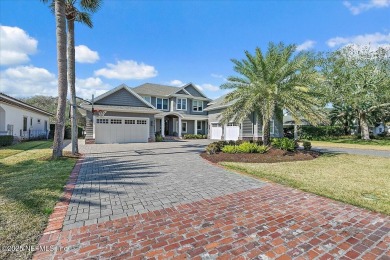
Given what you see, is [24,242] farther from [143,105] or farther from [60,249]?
[143,105]

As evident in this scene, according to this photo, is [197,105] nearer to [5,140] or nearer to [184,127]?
[184,127]

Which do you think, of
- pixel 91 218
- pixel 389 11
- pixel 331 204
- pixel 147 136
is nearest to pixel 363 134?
pixel 389 11

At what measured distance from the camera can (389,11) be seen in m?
11.6

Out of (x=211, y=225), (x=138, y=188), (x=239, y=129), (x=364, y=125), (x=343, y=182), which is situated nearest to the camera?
(x=211, y=225)

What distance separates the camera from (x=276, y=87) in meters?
11.7

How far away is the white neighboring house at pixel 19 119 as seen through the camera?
16828 millimetres

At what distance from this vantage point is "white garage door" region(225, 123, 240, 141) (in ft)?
80.6

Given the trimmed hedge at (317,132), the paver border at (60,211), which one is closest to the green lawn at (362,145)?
the trimmed hedge at (317,132)

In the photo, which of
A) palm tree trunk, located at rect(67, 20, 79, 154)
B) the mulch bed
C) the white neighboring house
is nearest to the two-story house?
palm tree trunk, located at rect(67, 20, 79, 154)

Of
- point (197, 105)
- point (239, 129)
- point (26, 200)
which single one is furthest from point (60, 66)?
point (197, 105)

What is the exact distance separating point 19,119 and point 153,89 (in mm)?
15356

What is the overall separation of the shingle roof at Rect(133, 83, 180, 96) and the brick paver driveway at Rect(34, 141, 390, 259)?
22872 mm

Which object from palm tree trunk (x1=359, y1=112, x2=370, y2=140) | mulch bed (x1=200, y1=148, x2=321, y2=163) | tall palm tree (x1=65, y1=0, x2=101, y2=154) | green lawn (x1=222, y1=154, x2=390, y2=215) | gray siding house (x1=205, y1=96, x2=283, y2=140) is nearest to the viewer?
green lawn (x1=222, y1=154, x2=390, y2=215)

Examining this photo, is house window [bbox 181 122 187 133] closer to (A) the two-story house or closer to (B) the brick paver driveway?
(A) the two-story house
